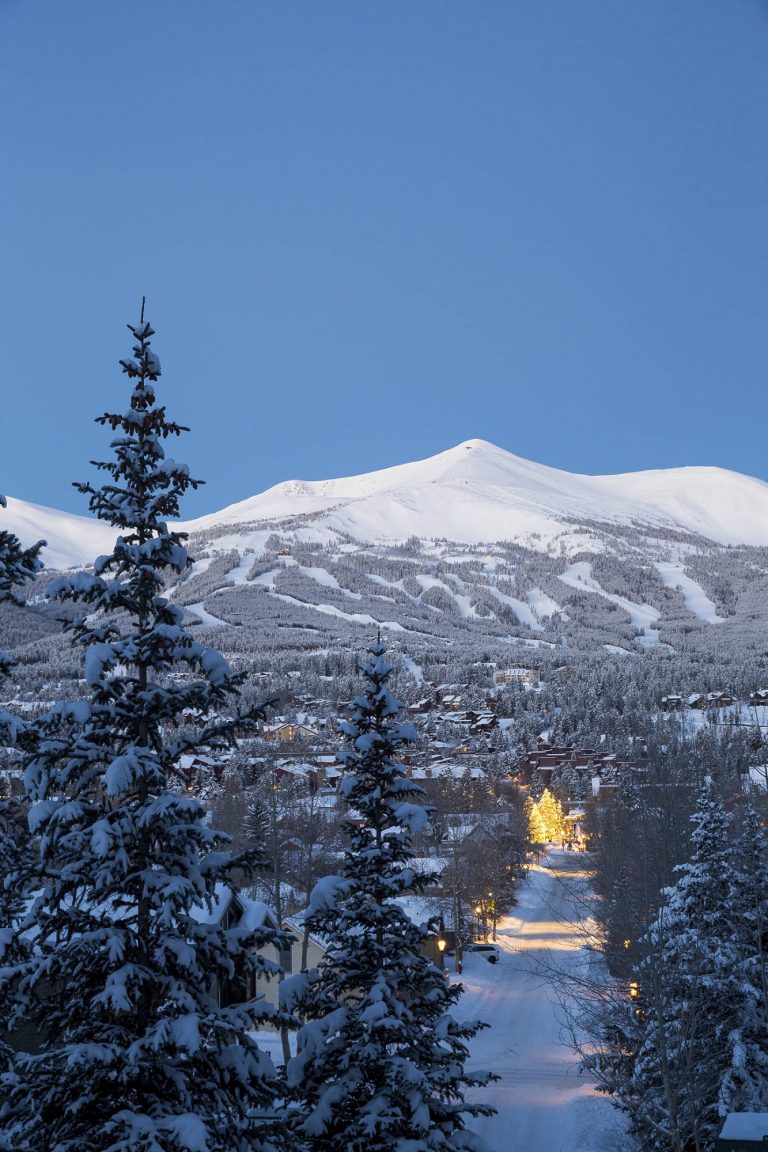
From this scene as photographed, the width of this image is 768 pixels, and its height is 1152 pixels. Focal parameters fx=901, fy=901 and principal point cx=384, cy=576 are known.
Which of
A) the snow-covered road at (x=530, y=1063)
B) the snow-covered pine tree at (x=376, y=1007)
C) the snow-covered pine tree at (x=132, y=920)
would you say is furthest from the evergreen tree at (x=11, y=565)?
the snow-covered road at (x=530, y=1063)

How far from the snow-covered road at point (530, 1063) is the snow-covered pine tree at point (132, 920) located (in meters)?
9.91

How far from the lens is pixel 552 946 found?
51.3 m

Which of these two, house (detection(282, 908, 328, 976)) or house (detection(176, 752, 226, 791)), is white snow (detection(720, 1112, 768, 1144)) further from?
house (detection(176, 752, 226, 791))

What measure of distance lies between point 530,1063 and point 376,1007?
24180 millimetres

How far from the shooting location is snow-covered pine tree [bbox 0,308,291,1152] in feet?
29.7

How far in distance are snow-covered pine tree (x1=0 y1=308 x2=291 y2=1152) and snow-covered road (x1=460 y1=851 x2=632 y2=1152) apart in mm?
9915

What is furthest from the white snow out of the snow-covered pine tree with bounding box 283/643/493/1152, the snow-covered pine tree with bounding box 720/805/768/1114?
the snow-covered pine tree with bounding box 720/805/768/1114

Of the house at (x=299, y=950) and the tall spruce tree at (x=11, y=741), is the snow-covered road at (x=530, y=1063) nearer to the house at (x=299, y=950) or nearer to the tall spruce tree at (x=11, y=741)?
the house at (x=299, y=950)

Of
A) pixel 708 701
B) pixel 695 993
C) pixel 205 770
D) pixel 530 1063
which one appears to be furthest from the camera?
pixel 708 701

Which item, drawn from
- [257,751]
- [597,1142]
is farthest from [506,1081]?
[257,751]

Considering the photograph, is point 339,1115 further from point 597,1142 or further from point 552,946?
point 552,946

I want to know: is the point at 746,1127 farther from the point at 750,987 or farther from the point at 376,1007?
the point at 750,987

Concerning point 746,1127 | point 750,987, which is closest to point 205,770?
point 750,987

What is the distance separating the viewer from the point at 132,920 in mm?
9750
